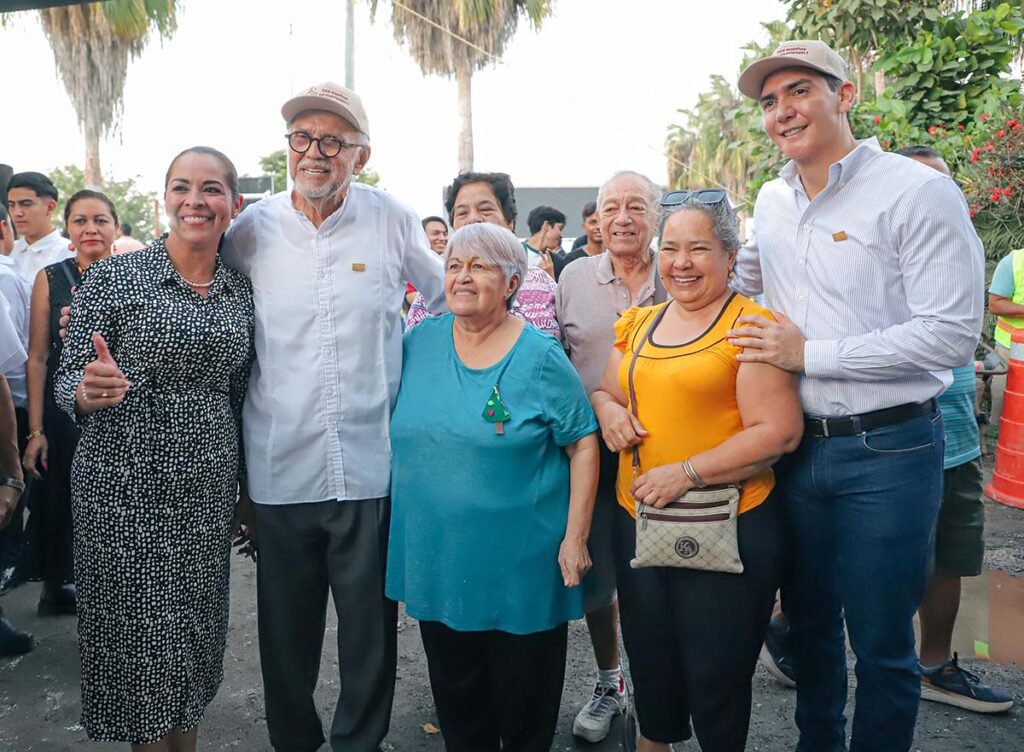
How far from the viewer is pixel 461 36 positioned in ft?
58.5

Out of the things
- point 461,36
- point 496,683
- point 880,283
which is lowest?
point 496,683

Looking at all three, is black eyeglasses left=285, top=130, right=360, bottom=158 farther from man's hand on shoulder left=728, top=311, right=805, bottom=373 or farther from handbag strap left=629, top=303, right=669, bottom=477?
man's hand on shoulder left=728, top=311, right=805, bottom=373

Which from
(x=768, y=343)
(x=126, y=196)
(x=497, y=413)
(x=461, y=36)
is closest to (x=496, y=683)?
(x=497, y=413)

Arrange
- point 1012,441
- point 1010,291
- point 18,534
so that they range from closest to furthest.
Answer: point 18,534 < point 1010,291 < point 1012,441

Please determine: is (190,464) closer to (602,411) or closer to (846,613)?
(602,411)

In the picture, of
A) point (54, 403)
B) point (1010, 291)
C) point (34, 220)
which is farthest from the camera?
point (1010, 291)

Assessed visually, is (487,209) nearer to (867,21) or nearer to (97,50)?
(867,21)

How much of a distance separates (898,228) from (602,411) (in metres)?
1.02

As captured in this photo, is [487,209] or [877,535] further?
[487,209]

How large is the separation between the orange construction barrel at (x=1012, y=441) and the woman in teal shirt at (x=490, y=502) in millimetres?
4431

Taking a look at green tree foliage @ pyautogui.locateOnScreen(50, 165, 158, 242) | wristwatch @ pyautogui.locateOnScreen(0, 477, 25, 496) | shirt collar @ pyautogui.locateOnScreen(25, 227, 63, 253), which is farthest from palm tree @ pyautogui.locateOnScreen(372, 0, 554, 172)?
green tree foliage @ pyautogui.locateOnScreen(50, 165, 158, 242)

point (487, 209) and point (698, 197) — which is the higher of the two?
point (487, 209)

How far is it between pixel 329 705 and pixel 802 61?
3.07 meters

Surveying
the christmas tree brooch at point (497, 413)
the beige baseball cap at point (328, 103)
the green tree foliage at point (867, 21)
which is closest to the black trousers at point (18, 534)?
the beige baseball cap at point (328, 103)
